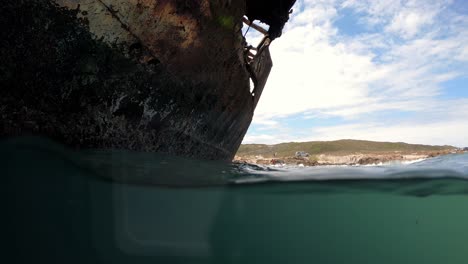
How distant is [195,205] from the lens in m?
10.4

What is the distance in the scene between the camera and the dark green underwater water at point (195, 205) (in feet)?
24.4

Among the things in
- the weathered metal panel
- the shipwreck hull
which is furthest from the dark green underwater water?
the weathered metal panel

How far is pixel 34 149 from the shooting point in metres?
6.01

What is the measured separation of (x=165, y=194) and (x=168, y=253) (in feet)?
9.70

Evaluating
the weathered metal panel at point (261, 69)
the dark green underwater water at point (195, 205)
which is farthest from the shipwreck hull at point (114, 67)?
the weathered metal panel at point (261, 69)

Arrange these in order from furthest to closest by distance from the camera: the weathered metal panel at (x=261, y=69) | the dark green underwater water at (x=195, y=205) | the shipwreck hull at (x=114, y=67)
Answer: the weathered metal panel at (x=261, y=69) → the dark green underwater water at (x=195, y=205) → the shipwreck hull at (x=114, y=67)

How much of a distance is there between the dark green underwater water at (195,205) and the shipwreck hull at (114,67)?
0.65 metres

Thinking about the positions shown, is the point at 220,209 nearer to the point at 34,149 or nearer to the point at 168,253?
the point at 168,253

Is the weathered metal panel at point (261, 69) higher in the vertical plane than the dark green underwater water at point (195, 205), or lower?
higher

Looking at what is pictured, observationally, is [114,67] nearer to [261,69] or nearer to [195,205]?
[261,69]

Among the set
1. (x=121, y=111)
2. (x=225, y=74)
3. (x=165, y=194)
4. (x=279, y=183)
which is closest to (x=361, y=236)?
(x=279, y=183)

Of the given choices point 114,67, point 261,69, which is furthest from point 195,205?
point 114,67

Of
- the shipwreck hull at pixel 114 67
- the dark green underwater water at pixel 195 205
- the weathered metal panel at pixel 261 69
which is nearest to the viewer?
the shipwreck hull at pixel 114 67

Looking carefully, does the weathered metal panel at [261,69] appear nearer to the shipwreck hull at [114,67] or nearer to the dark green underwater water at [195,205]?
the shipwreck hull at [114,67]
